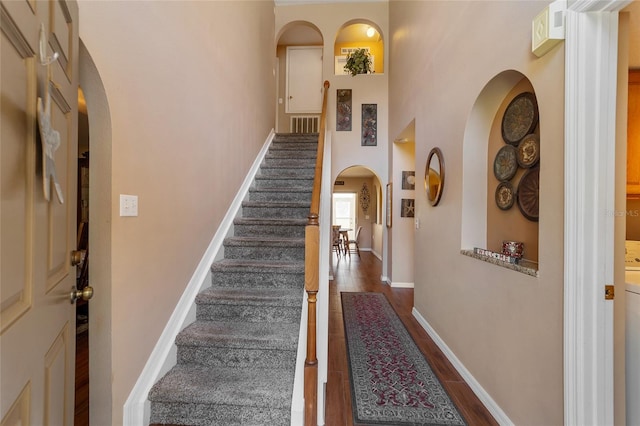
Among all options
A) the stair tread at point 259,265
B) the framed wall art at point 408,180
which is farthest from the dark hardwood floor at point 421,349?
the framed wall art at point 408,180

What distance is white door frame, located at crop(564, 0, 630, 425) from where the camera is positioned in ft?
3.87

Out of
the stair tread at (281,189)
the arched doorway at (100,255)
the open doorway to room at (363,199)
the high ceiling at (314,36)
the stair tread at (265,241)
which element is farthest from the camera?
the open doorway to room at (363,199)

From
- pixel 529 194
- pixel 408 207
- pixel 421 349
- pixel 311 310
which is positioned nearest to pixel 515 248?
pixel 529 194

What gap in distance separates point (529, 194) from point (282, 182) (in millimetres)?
2450

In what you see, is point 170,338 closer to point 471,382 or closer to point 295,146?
point 471,382

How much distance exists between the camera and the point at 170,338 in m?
1.80

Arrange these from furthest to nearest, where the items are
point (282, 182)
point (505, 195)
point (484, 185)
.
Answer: point (282, 182), point (484, 185), point (505, 195)

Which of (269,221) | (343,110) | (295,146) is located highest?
(343,110)

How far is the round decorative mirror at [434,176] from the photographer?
2667 millimetres

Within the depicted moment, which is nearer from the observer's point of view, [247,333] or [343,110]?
[247,333]

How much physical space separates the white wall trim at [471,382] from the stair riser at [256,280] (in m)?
1.41

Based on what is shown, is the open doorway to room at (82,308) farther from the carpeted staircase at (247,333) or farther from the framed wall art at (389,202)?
the framed wall art at (389,202)

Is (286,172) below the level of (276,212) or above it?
above

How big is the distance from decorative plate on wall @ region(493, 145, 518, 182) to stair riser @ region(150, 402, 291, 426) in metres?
2.15
